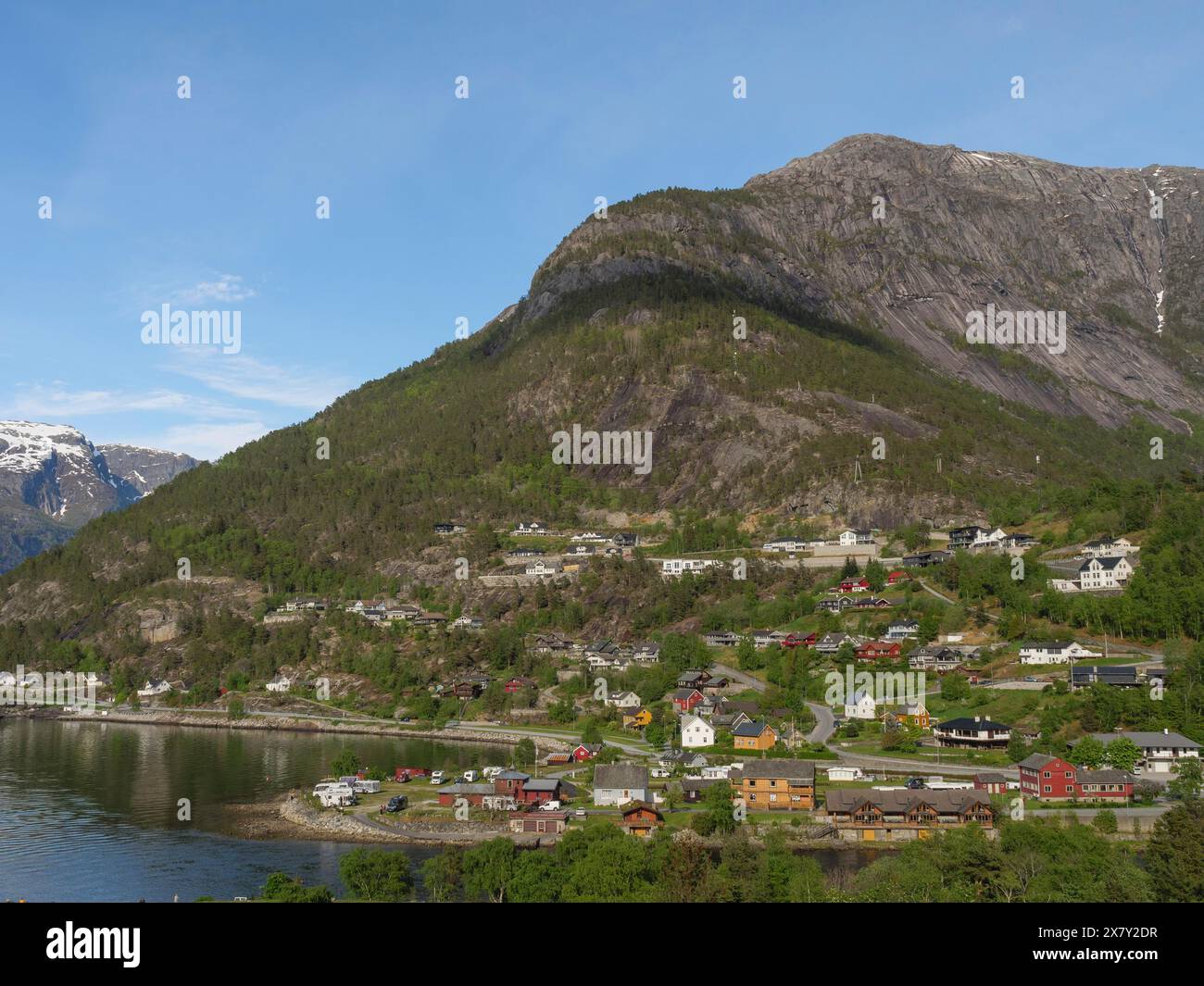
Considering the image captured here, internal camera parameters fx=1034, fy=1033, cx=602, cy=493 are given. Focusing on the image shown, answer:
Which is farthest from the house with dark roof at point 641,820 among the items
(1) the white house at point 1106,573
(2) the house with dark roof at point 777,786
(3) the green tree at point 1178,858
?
(1) the white house at point 1106,573

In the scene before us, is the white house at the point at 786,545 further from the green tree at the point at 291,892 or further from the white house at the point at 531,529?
the green tree at the point at 291,892

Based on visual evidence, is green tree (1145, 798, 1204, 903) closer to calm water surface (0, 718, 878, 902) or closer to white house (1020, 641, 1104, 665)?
calm water surface (0, 718, 878, 902)

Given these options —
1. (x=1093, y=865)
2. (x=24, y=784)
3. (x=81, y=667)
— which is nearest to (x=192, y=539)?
(x=81, y=667)

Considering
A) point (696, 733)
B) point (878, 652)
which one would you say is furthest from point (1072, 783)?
point (878, 652)

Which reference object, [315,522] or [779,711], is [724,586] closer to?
[779,711]

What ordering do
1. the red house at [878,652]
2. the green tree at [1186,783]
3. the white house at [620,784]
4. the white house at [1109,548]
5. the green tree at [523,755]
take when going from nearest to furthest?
1. the green tree at [1186,783]
2. the white house at [620,784]
3. the green tree at [523,755]
4. the red house at [878,652]
5. the white house at [1109,548]

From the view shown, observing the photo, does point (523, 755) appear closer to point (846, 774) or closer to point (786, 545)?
point (846, 774)
